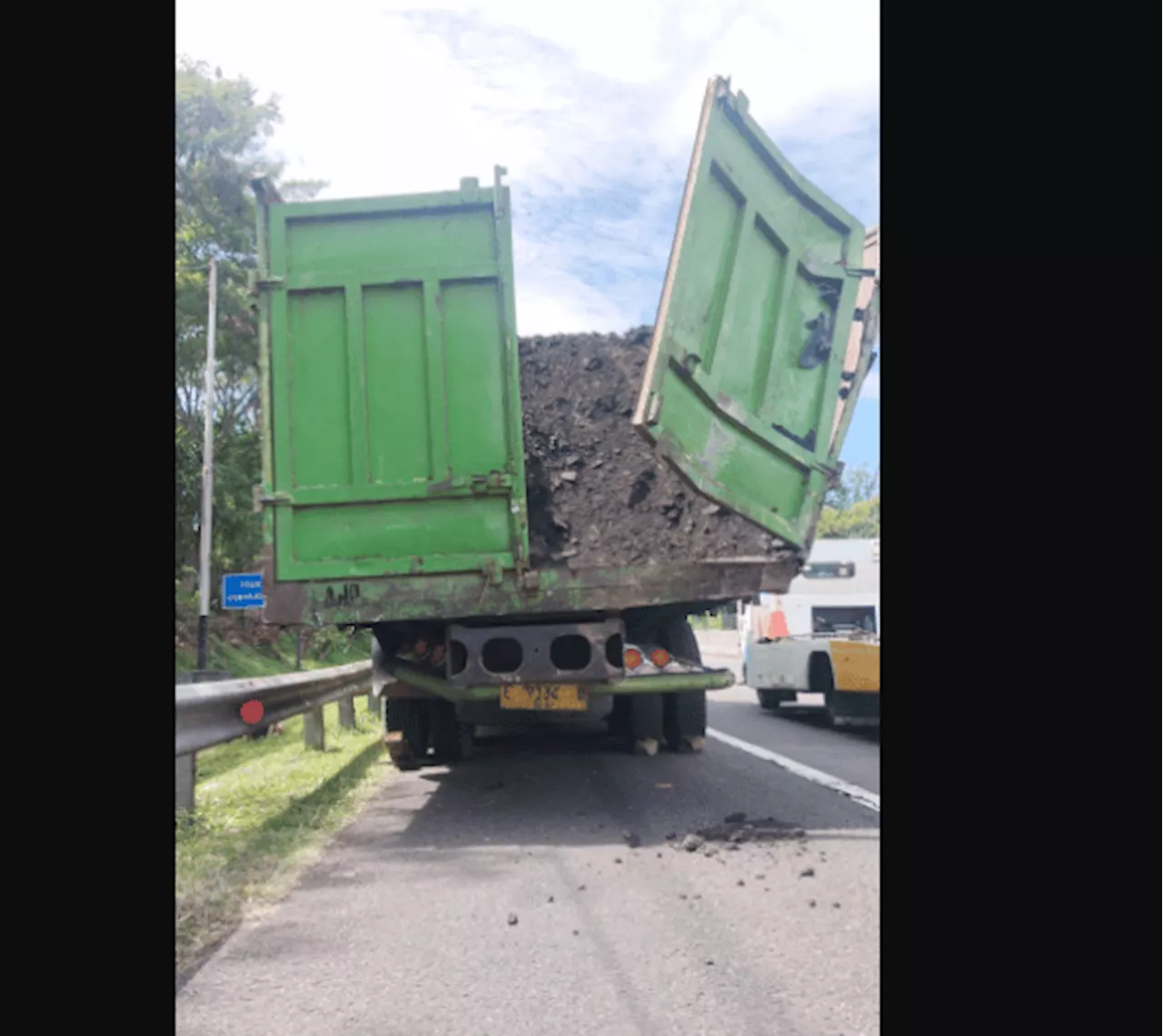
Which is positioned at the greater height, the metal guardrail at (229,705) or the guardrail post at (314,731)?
the metal guardrail at (229,705)

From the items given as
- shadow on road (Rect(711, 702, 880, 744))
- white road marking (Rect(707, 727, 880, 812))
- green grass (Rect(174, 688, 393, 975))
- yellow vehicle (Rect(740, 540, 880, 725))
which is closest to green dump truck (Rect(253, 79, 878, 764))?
green grass (Rect(174, 688, 393, 975))

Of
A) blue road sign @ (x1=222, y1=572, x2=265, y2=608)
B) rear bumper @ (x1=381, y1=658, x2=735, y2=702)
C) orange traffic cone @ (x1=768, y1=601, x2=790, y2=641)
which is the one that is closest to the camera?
rear bumper @ (x1=381, y1=658, x2=735, y2=702)

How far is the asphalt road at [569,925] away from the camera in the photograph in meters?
2.87

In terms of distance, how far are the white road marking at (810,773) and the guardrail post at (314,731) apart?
3685 millimetres

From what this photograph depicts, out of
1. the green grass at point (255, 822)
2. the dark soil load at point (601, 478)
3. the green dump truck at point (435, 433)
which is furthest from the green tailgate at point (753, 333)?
the green grass at point (255, 822)

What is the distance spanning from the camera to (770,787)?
6742 mm

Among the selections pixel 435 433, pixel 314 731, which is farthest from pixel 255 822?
pixel 314 731

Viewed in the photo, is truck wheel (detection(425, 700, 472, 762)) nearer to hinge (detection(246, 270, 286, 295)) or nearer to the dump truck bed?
the dump truck bed

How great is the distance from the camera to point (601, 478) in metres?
6.76

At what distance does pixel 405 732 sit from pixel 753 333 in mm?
3790

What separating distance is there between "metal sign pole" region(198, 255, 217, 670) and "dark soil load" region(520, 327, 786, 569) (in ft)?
33.8

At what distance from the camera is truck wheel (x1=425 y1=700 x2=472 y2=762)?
748 centimetres

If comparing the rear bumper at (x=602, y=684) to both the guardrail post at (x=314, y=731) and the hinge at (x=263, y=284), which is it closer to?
the guardrail post at (x=314, y=731)

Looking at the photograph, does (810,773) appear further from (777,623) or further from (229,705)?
(777,623)
